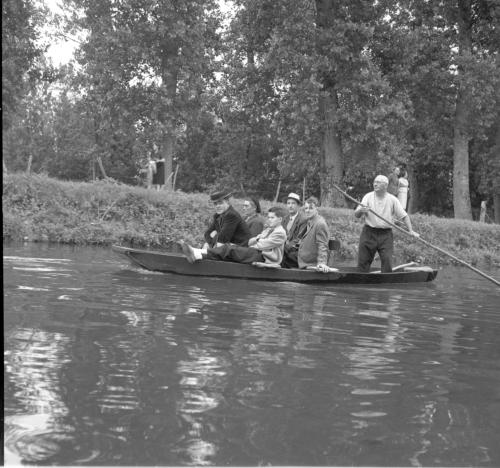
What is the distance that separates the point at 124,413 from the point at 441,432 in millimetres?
1671

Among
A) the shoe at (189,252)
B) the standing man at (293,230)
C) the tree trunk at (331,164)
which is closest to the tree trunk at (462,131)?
the tree trunk at (331,164)

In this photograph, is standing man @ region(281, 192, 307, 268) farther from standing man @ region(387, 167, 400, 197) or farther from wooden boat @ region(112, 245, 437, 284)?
standing man @ region(387, 167, 400, 197)

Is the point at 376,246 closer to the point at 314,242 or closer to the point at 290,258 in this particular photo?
the point at 314,242

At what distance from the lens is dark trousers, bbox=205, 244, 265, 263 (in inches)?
439

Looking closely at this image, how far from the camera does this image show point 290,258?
39.5 ft

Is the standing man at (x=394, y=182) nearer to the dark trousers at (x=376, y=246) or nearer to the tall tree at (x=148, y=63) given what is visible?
the tall tree at (x=148, y=63)

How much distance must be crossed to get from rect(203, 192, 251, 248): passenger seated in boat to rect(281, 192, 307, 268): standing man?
2.64 ft

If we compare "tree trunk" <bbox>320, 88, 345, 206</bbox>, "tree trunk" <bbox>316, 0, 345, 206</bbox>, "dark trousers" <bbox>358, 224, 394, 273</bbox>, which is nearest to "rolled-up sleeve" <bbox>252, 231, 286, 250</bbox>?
"dark trousers" <bbox>358, 224, 394, 273</bbox>

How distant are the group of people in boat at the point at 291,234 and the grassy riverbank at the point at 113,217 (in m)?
5.87

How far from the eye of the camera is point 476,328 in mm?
7824

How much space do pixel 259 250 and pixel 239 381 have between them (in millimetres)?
6594

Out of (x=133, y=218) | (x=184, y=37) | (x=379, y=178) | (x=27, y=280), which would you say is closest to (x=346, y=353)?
(x=27, y=280)

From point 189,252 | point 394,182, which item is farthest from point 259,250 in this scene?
point 394,182

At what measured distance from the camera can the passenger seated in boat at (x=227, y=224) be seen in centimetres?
1142
